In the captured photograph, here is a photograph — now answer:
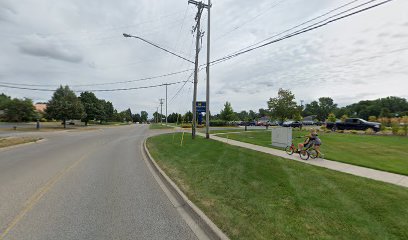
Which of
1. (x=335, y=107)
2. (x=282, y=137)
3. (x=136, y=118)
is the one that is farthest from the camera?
(x=136, y=118)

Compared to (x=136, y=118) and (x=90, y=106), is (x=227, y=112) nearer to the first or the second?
(x=90, y=106)

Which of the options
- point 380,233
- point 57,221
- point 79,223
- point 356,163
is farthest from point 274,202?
point 356,163

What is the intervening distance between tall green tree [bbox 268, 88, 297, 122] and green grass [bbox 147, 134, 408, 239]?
22647 millimetres

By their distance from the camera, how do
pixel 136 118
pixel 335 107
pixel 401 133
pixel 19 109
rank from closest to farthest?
pixel 401 133, pixel 19 109, pixel 335 107, pixel 136 118

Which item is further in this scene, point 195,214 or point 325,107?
point 325,107

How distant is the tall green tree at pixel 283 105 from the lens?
30078 millimetres

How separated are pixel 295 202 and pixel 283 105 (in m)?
26.4

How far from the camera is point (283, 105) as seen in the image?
98.3 ft

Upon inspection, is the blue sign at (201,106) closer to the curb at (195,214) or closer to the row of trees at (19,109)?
the curb at (195,214)

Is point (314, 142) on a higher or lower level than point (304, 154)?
higher

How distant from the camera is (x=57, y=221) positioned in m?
4.46

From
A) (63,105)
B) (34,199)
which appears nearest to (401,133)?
(34,199)

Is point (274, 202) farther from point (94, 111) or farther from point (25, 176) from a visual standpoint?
point (94, 111)

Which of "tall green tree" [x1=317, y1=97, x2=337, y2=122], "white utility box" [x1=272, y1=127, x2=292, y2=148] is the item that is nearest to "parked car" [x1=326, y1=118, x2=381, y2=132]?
"white utility box" [x1=272, y1=127, x2=292, y2=148]
